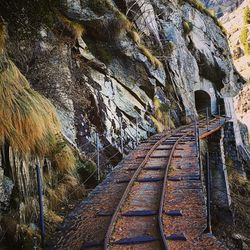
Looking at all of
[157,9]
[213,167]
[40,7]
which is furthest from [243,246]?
[157,9]

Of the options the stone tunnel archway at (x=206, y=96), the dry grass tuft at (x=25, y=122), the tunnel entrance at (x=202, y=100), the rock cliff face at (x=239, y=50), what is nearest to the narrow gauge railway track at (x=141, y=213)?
the dry grass tuft at (x=25, y=122)

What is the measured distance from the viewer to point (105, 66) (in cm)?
1274

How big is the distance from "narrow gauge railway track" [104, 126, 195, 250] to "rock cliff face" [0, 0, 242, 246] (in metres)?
1.78

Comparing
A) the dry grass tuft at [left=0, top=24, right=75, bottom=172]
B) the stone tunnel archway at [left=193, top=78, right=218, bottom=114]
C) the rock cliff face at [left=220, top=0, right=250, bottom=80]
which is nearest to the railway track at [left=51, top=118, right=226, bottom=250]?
the dry grass tuft at [left=0, top=24, right=75, bottom=172]

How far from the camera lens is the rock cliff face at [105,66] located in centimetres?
860

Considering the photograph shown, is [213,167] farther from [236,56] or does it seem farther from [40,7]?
[236,56]

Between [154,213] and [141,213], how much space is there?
0.71 ft

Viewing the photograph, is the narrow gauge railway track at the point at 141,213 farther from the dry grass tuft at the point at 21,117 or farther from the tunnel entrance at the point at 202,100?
the tunnel entrance at the point at 202,100

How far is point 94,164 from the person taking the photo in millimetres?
8609

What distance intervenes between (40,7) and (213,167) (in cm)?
889

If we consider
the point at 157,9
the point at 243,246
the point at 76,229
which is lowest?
the point at 243,246

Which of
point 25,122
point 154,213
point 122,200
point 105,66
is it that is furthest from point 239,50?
point 25,122

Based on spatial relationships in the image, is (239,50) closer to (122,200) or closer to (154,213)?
(122,200)

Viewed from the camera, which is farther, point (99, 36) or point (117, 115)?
point (99, 36)
